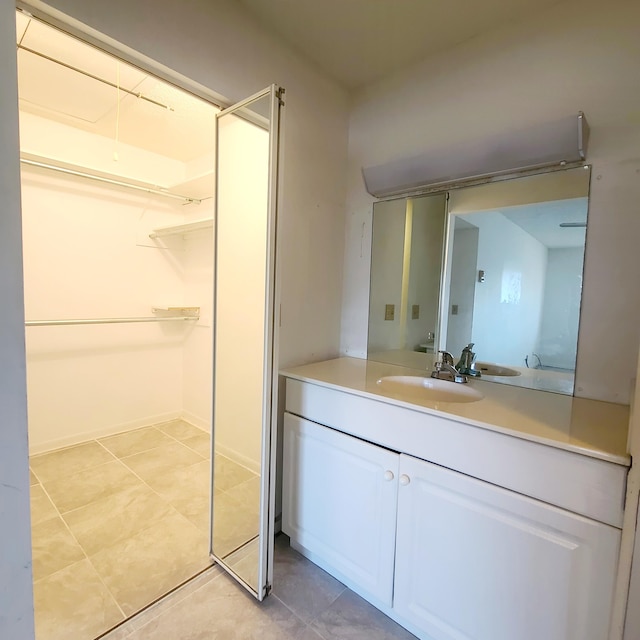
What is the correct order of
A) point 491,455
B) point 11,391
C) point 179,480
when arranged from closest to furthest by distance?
1. point 11,391
2. point 491,455
3. point 179,480

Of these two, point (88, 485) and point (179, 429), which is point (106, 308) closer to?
point (179, 429)

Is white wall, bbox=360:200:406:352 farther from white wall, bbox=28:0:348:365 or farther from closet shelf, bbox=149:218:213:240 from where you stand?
closet shelf, bbox=149:218:213:240

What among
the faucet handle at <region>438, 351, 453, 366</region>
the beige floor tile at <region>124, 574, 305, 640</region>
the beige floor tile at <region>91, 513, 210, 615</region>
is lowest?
the beige floor tile at <region>91, 513, 210, 615</region>

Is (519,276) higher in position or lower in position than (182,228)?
lower

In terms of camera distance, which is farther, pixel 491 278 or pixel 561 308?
pixel 491 278

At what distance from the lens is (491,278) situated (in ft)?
5.37

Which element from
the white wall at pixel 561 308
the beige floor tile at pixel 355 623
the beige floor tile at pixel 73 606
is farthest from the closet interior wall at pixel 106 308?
the white wall at pixel 561 308

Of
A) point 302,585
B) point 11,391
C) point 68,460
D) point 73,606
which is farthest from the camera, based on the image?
point 68,460

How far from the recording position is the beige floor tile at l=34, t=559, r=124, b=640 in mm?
1296

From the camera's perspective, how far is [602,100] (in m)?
1.34

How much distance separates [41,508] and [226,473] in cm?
123

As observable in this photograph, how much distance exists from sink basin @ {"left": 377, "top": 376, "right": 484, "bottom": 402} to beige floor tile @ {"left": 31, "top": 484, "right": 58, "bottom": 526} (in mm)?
1980

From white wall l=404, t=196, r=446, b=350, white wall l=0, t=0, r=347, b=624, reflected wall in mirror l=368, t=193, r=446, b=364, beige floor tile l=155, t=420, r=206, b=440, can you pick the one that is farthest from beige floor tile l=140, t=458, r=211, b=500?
white wall l=404, t=196, r=446, b=350

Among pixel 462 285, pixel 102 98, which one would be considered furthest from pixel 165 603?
pixel 102 98
